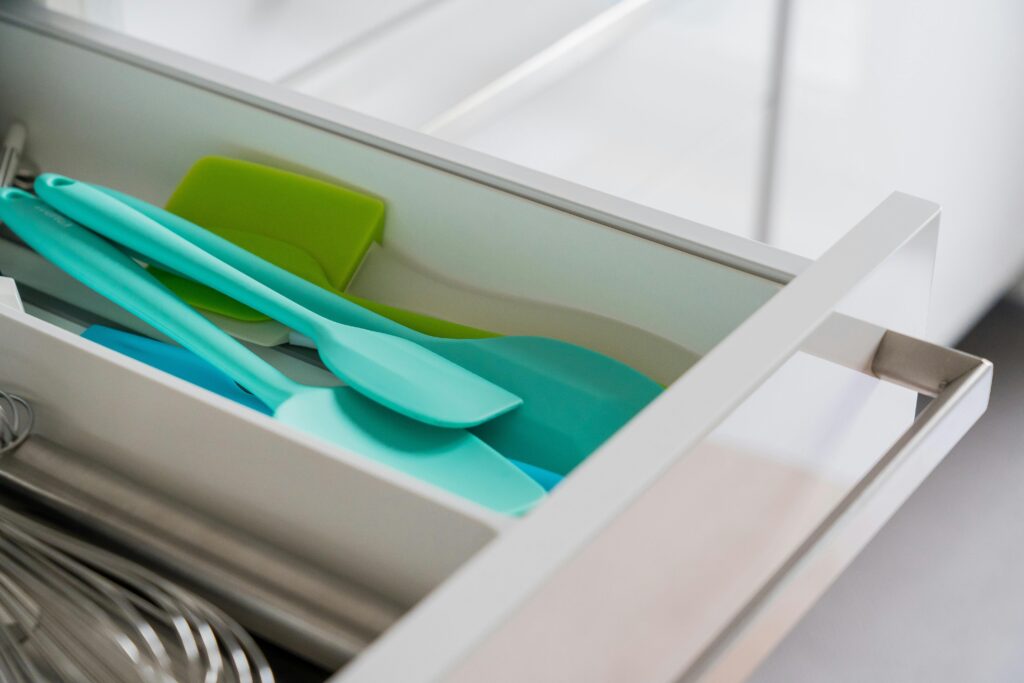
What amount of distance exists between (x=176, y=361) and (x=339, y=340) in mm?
77

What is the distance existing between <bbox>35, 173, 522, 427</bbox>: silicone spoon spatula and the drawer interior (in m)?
0.04

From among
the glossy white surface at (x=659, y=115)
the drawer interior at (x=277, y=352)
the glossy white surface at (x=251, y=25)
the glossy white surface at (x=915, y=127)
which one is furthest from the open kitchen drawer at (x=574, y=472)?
the glossy white surface at (x=915, y=127)

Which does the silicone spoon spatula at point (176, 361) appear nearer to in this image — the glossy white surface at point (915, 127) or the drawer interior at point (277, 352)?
the drawer interior at point (277, 352)

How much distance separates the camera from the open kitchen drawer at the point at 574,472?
361 millimetres

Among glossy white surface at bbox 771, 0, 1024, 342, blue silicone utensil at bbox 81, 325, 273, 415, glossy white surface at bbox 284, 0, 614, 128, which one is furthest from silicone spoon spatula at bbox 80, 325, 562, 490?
glossy white surface at bbox 771, 0, 1024, 342

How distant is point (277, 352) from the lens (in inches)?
23.7

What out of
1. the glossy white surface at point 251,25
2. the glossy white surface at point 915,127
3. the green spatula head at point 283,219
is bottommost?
the green spatula head at point 283,219

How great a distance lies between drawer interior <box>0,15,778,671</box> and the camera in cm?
41

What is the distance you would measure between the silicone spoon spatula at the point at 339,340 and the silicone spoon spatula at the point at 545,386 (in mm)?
12

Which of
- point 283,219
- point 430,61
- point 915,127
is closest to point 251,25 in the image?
point 430,61

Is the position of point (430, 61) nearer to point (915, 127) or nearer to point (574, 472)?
point (574, 472)

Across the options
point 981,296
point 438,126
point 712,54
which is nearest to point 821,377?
point 438,126

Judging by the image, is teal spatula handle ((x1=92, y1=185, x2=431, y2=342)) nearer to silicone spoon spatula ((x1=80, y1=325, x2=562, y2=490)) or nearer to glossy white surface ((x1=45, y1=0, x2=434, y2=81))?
silicone spoon spatula ((x1=80, y1=325, x2=562, y2=490))

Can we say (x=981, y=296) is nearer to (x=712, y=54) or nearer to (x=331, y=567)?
(x=712, y=54)
